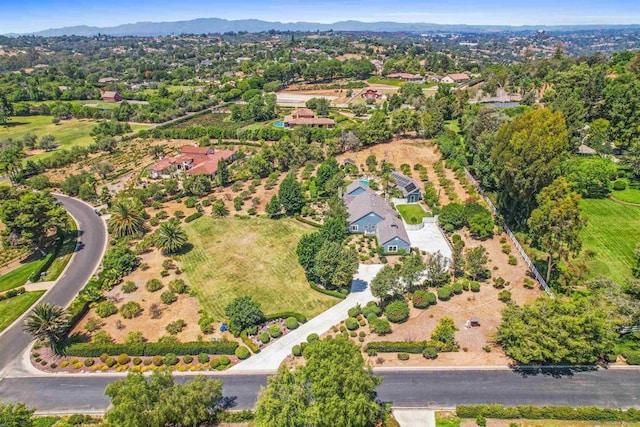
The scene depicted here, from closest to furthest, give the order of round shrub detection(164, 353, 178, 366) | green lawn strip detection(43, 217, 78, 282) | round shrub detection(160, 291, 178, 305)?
round shrub detection(164, 353, 178, 366)
round shrub detection(160, 291, 178, 305)
green lawn strip detection(43, 217, 78, 282)

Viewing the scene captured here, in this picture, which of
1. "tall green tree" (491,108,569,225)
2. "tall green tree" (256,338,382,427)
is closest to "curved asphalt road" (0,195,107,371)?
"tall green tree" (256,338,382,427)

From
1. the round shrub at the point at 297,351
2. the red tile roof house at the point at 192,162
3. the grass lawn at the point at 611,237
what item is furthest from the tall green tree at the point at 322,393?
the red tile roof house at the point at 192,162

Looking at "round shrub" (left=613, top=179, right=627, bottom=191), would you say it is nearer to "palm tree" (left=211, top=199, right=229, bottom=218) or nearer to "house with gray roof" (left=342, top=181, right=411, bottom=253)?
"house with gray roof" (left=342, top=181, right=411, bottom=253)

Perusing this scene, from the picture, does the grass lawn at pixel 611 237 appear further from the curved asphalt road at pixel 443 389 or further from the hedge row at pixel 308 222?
the hedge row at pixel 308 222

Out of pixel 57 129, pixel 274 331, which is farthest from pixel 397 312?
pixel 57 129

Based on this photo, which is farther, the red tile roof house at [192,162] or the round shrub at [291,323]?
the red tile roof house at [192,162]

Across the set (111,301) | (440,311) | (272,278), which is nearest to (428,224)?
(440,311)

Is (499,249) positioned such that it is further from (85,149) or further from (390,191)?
(85,149)
